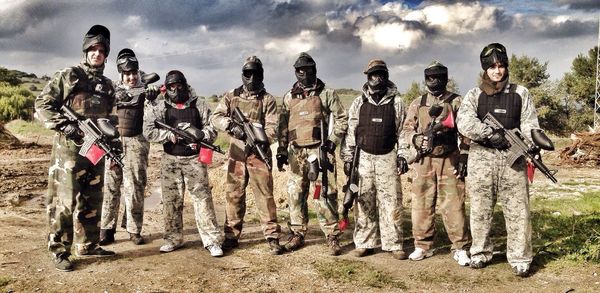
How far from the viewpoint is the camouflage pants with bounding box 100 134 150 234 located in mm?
7367

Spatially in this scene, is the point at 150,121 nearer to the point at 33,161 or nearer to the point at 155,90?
the point at 155,90

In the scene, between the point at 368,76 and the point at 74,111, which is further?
the point at 368,76

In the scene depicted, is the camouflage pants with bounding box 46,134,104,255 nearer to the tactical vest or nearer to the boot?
the boot

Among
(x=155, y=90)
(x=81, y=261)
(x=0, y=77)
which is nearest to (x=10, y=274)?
(x=81, y=261)

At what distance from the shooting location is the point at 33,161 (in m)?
19.2

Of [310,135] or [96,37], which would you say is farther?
[310,135]

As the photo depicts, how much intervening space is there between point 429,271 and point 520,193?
155cm

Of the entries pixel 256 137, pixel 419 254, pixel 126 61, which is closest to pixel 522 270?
pixel 419 254

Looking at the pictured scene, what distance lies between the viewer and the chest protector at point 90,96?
6129mm

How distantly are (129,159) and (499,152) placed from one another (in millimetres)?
5323

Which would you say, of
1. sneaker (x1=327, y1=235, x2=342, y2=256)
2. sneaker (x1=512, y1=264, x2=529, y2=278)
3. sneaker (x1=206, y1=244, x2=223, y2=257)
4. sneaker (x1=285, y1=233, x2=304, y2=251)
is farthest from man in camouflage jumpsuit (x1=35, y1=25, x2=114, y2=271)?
sneaker (x1=512, y1=264, x2=529, y2=278)

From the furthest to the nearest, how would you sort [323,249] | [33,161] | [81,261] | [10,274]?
[33,161] < [323,249] < [81,261] < [10,274]

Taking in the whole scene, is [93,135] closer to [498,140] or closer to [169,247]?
[169,247]

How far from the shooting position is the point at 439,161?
21.6 feet
